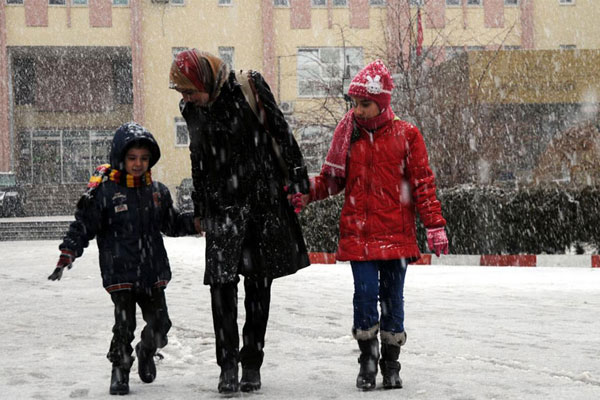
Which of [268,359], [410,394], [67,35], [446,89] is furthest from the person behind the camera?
[67,35]

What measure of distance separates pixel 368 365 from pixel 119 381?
4.09 feet

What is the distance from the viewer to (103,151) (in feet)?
136

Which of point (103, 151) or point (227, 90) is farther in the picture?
point (103, 151)

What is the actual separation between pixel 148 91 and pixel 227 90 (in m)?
35.9

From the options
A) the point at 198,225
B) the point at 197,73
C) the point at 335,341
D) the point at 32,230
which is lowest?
the point at 335,341

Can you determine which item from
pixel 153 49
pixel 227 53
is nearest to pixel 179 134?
pixel 153 49

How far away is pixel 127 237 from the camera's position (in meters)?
4.80

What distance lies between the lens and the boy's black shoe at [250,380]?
188 inches

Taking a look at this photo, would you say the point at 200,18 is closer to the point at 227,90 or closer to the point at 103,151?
the point at 103,151

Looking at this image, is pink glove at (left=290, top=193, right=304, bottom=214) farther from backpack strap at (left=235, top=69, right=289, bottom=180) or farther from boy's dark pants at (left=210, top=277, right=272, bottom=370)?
boy's dark pants at (left=210, top=277, right=272, bottom=370)

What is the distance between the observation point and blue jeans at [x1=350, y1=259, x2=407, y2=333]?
15.9 ft

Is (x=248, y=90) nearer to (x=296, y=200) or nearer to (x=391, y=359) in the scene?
(x=296, y=200)

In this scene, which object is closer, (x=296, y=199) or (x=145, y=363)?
(x=296, y=199)

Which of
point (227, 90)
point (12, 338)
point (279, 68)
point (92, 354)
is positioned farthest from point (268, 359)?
point (279, 68)
